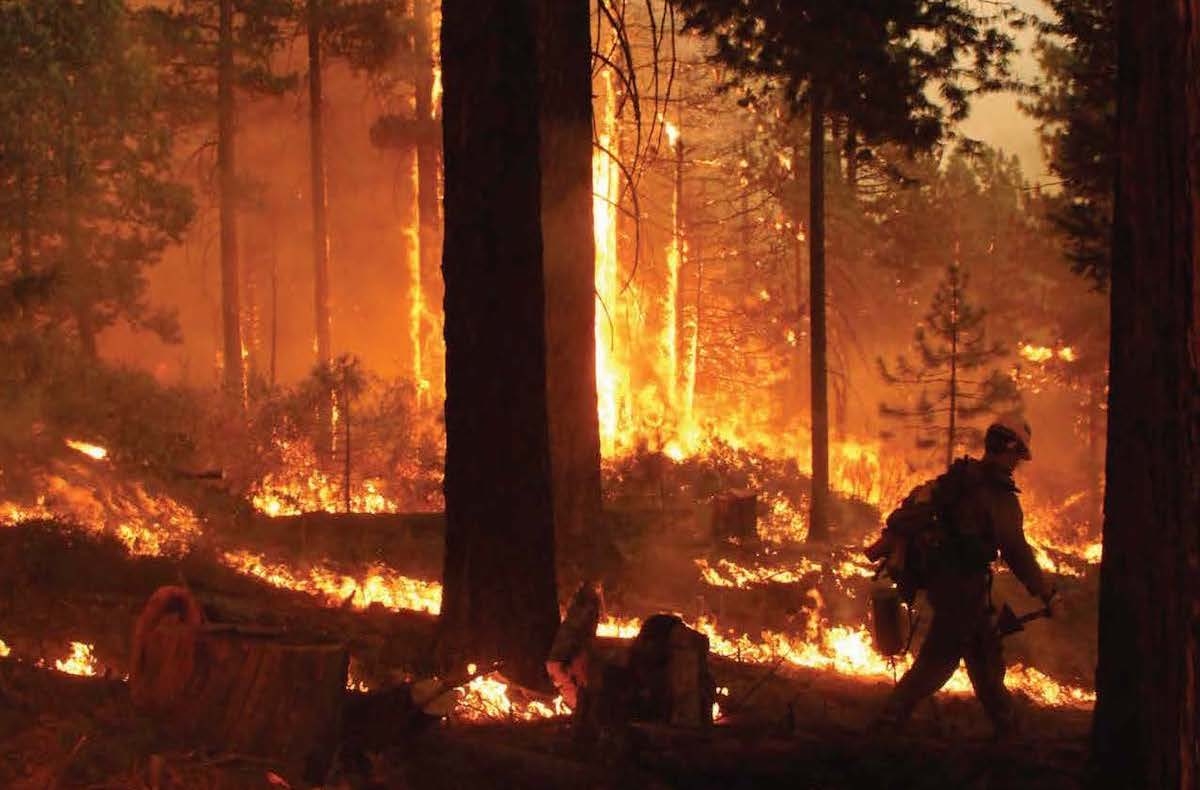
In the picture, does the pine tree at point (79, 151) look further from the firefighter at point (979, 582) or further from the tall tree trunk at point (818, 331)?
the firefighter at point (979, 582)

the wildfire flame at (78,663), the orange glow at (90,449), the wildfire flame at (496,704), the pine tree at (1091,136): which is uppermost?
the pine tree at (1091,136)

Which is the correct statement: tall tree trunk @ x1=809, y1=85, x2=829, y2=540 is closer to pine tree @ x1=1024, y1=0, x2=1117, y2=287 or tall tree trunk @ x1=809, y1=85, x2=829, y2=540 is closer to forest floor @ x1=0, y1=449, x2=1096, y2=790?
pine tree @ x1=1024, y1=0, x2=1117, y2=287

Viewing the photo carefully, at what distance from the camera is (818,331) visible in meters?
16.0

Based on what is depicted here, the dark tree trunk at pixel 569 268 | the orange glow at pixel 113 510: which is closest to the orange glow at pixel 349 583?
the orange glow at pixel 113 510

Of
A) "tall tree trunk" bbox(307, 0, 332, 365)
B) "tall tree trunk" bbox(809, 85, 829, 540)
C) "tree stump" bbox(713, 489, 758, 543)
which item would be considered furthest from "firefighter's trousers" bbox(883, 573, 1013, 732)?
"tall tree trunk" bbox(307, 0, 332, 365)

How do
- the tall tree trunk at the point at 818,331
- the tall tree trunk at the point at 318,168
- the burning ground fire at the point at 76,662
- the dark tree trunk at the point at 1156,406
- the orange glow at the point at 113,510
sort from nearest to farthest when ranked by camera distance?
the dark tree trunk at the point at 1156,406 → the burning ground fire at the point at 76,662 → the orange glow at the point at 113,510 → the tall tree trunk at the point at 818,331 → the tall tree trunk at the point at 318,168

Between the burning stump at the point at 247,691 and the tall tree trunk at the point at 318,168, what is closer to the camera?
the burning stump at the point at 247,691

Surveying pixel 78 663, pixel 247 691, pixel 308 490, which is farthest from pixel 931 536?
pixel 308 490

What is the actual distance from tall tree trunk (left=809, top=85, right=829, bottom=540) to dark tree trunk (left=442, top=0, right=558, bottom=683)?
9.98m

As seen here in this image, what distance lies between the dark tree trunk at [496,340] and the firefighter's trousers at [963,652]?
219 cm

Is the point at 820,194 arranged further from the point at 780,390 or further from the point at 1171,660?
the point at 780,390

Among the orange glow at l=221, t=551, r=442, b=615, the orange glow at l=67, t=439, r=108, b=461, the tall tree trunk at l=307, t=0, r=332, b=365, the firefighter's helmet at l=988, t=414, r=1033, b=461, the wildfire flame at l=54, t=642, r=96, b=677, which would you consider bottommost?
the wildfire flame at l=54, t=642, r=96, b=677

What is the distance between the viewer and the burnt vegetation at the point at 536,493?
4.29 metres

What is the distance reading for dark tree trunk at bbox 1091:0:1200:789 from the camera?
394 centimetres
